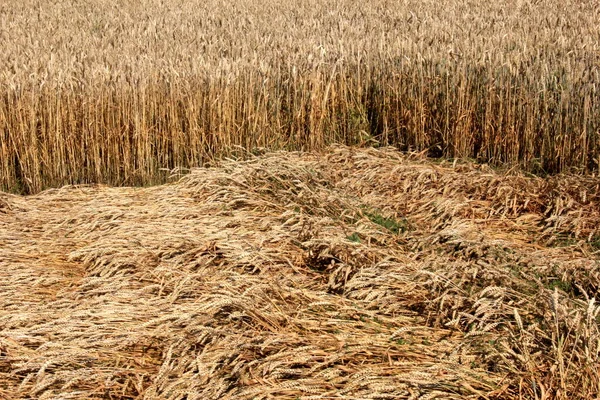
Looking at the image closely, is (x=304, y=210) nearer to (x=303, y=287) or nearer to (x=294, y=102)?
(x=303, y=287)

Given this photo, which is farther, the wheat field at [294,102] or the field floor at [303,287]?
the wheat field at [294,102]

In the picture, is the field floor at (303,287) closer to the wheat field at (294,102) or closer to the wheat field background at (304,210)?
the wheat field background at (304,210)

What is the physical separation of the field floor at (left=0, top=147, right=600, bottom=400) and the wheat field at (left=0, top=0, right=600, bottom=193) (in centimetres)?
63

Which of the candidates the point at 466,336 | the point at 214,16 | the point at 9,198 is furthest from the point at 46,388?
the point at 214,16

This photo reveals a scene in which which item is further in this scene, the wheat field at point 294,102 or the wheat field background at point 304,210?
the wheat field at point 294,102

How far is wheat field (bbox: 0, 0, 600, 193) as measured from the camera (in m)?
5.77

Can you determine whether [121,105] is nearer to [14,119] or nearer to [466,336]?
[14,119]

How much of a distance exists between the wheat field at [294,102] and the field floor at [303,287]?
2.05 feet

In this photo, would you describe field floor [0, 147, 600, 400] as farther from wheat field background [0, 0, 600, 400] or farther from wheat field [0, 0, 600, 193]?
wheat field [0, 0, 600, 193]

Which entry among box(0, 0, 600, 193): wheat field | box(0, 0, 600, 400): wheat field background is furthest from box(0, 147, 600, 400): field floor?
box(0, 0, 600, 193): wheat field

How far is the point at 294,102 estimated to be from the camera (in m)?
6.40

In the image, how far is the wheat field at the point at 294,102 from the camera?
5.77 meters

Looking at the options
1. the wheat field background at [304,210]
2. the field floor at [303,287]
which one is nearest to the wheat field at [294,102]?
the wheat field background at [304,210]

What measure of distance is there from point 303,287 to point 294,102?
3105 mm
